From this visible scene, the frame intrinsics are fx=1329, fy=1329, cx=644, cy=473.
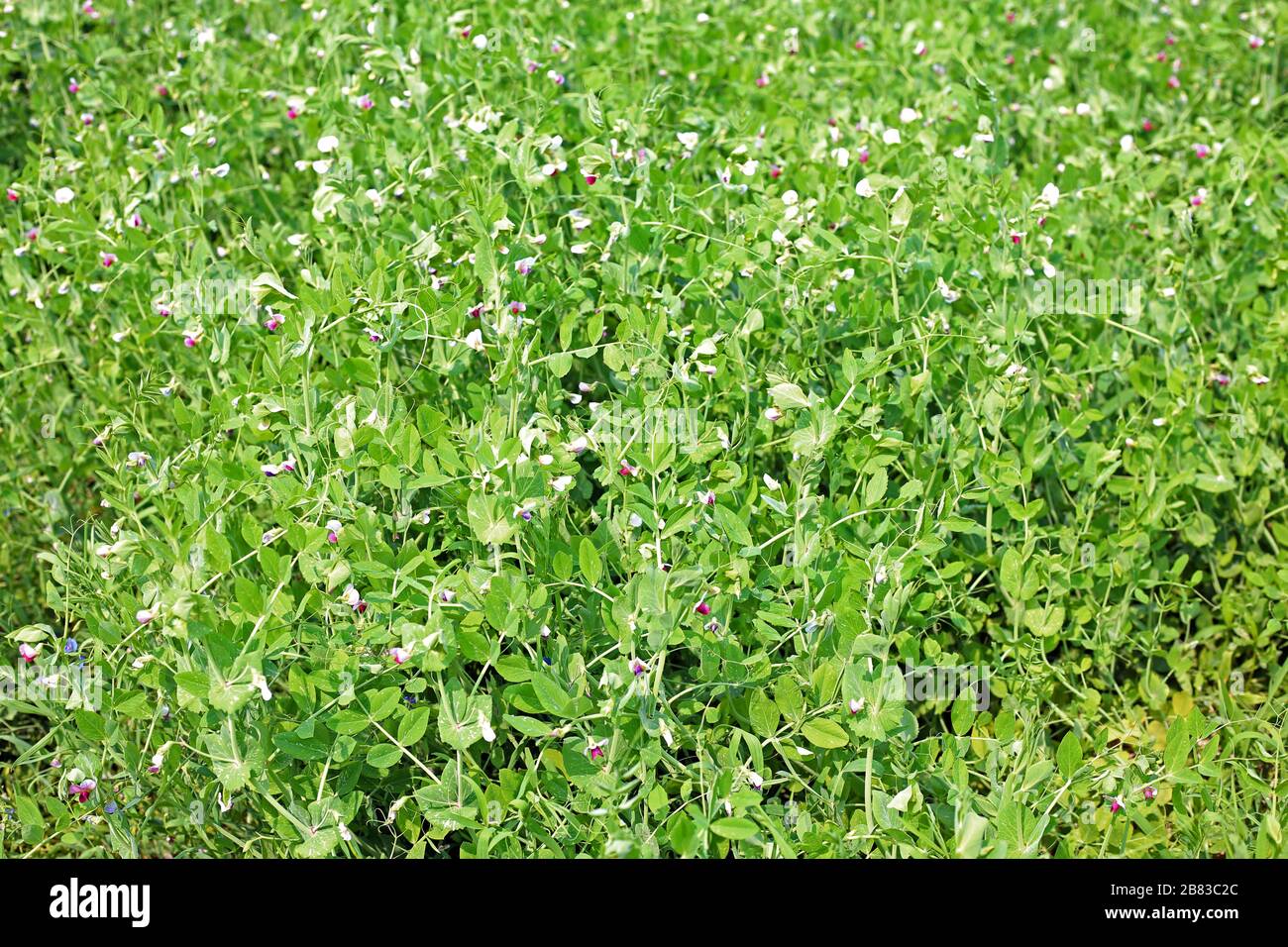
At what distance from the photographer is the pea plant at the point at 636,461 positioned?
2189 millimetres

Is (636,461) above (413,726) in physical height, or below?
above

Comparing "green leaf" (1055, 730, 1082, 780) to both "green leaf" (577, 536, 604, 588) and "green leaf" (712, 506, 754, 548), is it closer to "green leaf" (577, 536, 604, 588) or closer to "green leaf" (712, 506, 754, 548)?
"green leaf" (712, 506, 754, 548)

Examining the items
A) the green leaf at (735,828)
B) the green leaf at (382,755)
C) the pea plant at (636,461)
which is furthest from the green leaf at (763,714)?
the green leaf at (382,755)

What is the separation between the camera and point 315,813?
2127 mm

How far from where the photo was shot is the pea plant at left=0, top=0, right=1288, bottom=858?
219cm

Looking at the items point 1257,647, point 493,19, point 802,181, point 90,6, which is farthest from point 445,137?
point 1257,647

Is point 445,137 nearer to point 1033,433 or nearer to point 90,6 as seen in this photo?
point 1033,433

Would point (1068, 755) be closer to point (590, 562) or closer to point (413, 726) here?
point (590, 562)

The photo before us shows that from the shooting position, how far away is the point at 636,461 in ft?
7.79

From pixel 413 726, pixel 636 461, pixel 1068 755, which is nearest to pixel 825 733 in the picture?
pixel 1068 755

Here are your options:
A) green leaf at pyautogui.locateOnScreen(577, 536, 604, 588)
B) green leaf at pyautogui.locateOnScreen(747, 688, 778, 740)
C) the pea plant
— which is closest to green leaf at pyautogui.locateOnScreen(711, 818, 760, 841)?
the pea plant

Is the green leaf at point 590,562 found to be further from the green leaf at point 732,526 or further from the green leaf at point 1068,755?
the green leaf at point 1068,755

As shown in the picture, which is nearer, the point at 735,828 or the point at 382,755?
the point at 735,828

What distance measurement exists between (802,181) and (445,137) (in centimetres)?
97
